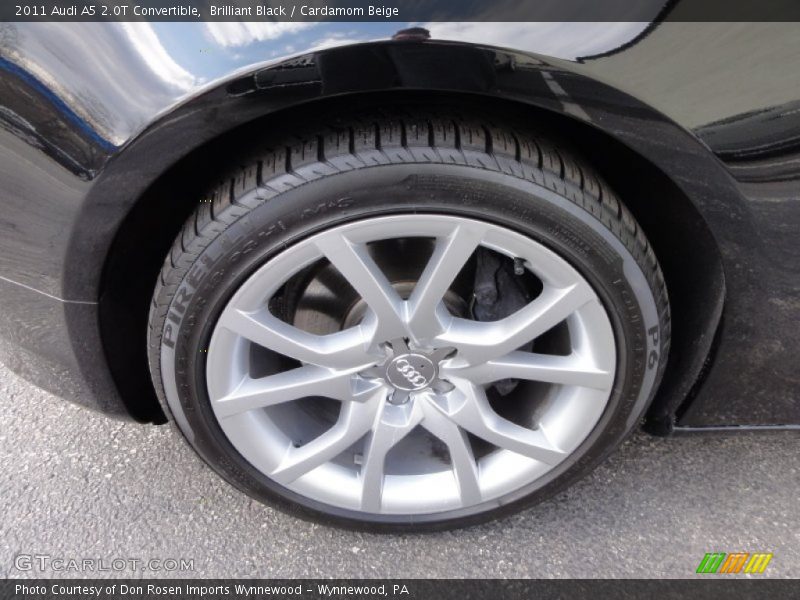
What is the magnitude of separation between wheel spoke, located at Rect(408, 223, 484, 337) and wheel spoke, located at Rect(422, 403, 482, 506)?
0.83ft

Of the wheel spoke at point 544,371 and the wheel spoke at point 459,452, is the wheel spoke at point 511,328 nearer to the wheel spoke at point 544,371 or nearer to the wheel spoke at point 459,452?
the wheel spoke at point 544,371

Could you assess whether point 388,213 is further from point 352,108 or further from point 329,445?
point 329,445

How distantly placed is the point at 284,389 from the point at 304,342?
0.42ft

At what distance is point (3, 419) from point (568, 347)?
1707 mm

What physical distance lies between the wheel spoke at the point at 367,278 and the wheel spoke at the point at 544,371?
198 millimetres

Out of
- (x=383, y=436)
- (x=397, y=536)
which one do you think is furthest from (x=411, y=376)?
(x=397, y=536)

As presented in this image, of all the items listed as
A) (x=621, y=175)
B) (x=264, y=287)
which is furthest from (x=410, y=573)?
(x=621, y=175)

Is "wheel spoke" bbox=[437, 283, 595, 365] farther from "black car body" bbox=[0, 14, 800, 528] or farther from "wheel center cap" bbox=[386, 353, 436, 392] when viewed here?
"black car body" bbox=[0, 14, 800, 528]

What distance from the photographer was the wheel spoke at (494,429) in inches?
61.8

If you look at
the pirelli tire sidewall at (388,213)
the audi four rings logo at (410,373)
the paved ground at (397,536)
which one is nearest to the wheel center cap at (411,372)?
the audi four rings logo at (410,373)

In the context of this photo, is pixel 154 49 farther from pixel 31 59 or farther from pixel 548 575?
pixel 548 575

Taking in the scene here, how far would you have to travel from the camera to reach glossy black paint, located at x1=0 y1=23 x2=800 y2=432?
1.17 meters

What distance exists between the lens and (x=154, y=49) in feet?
3.87

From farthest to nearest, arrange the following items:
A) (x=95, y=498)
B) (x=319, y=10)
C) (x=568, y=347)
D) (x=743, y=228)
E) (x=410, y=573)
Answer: (x=95, y=498) → (x=410, y=573) → (x=568, y=347) → (x=743, y=228) → (x=319, y=10)
